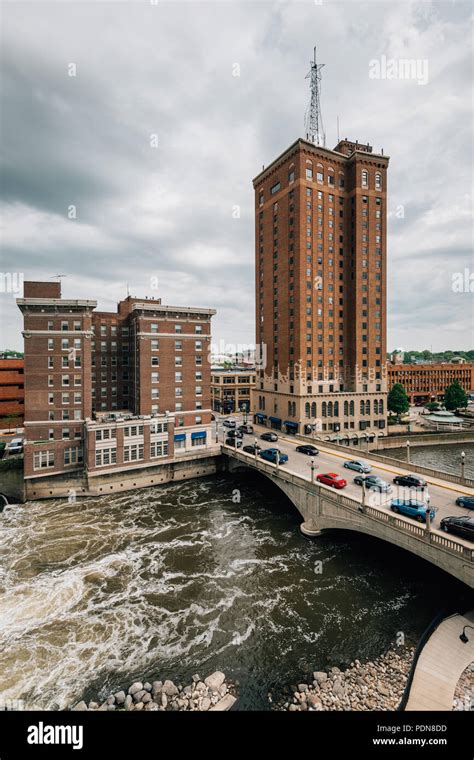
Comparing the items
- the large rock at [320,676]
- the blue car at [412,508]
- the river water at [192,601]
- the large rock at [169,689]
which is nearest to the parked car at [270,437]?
the river water at [192,601]

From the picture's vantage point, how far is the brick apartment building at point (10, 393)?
239 ft

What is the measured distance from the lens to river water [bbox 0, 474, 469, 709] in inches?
755

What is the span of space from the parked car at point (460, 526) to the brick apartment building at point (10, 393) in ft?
263

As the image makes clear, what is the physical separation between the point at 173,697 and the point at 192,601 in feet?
25.9

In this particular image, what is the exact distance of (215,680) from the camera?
709 inches

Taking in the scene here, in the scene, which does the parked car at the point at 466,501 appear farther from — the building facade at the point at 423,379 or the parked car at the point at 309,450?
the building facade at the point at 423,379

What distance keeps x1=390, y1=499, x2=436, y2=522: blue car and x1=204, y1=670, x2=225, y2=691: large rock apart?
54.3ft

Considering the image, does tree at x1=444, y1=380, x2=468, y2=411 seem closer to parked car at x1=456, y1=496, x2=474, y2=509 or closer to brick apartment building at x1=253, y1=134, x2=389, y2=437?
brick apartment building at x1=253, y1=134, x2=389, y2=437

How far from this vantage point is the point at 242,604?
24.4 meters

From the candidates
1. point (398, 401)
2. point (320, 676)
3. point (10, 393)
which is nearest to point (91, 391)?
point (10, 393)

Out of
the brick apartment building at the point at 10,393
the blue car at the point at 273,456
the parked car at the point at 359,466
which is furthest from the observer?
the brick apartment building at the point at 10,393

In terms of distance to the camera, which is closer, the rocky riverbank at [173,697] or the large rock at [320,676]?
the rocky riverbank at [173,697]

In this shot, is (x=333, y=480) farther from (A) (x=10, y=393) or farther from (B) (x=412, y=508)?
(A) (x=10, y=393)
